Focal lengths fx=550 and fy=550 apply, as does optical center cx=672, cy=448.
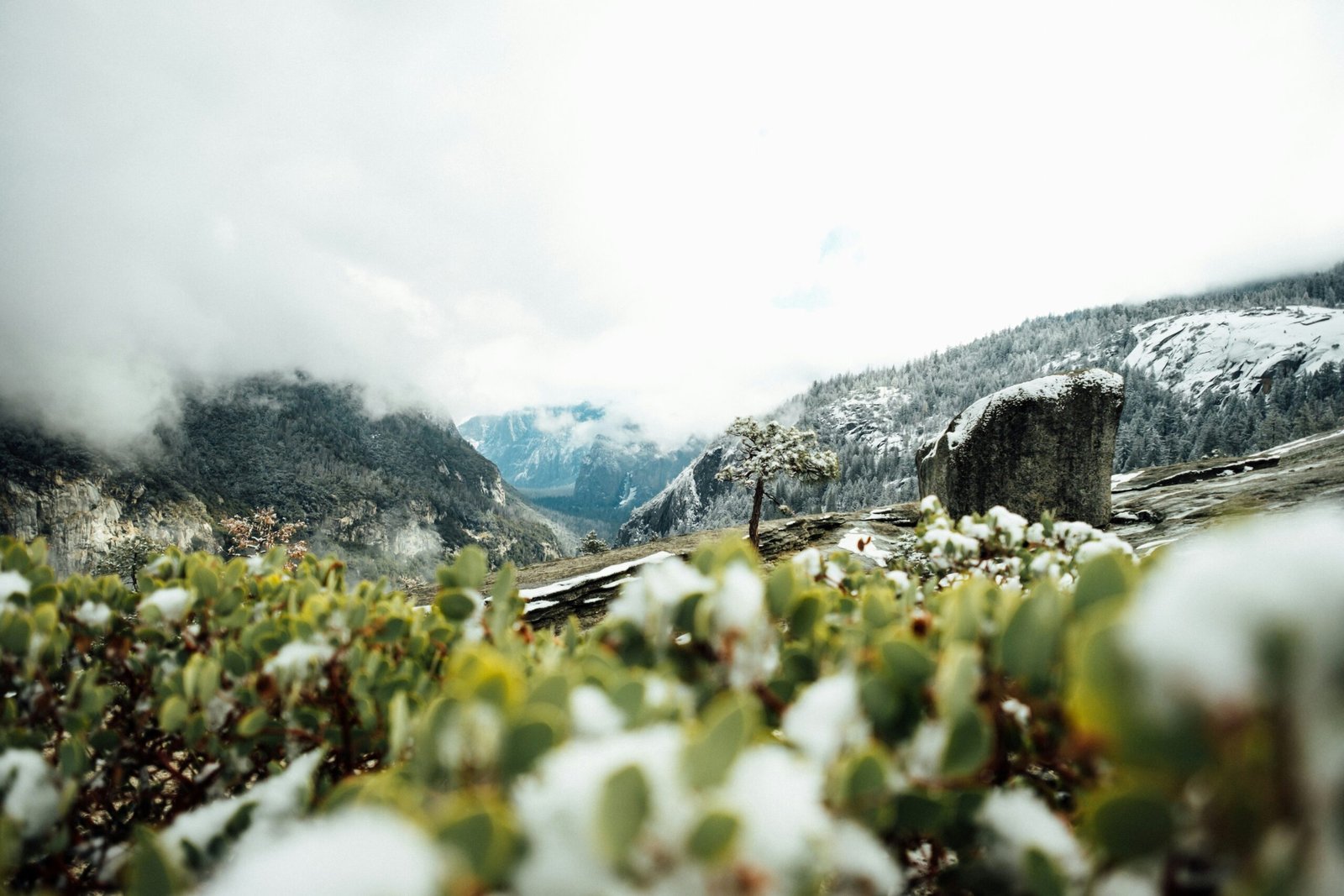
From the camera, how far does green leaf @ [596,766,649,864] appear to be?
67cm

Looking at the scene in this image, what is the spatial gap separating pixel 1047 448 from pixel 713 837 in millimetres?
15705

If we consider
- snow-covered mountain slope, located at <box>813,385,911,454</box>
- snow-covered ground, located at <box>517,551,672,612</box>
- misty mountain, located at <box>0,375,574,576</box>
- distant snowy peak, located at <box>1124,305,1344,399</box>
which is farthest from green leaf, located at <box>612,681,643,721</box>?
distant snowy peak, located at <box>1124,305,1344,399</box>

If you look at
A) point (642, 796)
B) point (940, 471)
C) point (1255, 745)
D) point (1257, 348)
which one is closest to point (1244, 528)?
point (1255, 745)

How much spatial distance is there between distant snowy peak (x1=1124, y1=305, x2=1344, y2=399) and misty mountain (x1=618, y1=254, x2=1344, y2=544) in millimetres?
346

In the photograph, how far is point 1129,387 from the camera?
383 ft

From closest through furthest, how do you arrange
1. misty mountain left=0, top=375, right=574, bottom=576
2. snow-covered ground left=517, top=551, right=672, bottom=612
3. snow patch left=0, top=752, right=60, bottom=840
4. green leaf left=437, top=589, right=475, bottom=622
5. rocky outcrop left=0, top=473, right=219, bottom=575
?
snow patch left=0, top=752, right=60, bottom=840 < green leaf left=437, top=589, right=475, bottom=622 < snow-covered ground left=517, top=551, right=672, bottom=612 < rocky outcrop left=0, top=473, right=219, bottom=575 < misty mountain left=0, top=375, right=574, bottom=576

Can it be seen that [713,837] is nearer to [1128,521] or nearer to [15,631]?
[15,631]

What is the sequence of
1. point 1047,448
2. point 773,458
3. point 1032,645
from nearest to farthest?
point 1032,645
point 1047,448
point 773,458

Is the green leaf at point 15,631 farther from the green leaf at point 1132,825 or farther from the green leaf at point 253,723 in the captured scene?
the green leaf at point 1132,825

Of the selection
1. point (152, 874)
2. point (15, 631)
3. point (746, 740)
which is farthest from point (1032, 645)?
point (15, 631)

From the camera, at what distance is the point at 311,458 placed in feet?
558

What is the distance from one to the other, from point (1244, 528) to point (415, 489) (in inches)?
7740

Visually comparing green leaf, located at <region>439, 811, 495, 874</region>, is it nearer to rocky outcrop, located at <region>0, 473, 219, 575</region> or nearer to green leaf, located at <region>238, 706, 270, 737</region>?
green leaf, located at <region>238, 706, 270, 737</region>

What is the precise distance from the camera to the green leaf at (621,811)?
0.67 m
